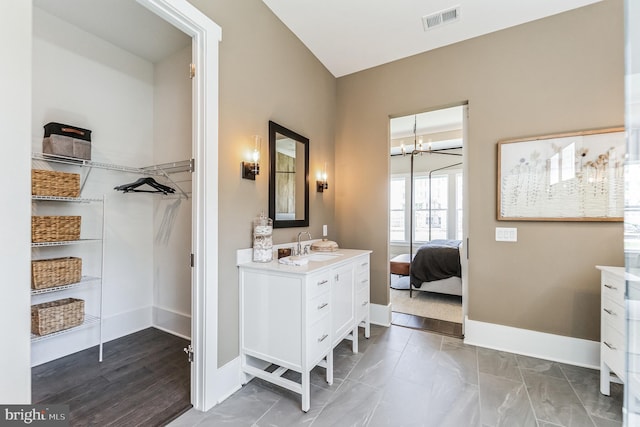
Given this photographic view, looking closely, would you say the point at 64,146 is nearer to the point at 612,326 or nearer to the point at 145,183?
the point at 145,183

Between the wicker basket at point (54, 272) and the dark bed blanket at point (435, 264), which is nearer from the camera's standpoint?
the wicker basket at point (54, 272)

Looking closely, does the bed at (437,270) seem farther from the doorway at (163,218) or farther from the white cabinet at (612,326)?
the doorway at (163,218)

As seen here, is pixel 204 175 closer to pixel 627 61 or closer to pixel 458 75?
pixel 627 61

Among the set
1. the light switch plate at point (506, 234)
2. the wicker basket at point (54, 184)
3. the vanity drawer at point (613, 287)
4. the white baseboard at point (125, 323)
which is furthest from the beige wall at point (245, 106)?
the vanity drawer at point (613, 287)

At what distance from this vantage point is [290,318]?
184 cm

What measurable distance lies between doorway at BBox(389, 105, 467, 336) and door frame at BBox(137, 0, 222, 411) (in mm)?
2169

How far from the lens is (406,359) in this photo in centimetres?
238

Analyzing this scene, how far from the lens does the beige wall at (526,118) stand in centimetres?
226

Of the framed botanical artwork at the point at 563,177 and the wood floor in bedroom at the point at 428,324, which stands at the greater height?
the framed botanical artwork at the point at 563,177

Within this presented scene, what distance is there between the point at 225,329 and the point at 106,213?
185 centimetres

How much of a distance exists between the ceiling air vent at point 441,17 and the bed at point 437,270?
112 inches

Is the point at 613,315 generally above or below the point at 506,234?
below

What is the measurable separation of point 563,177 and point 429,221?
4.06 metres

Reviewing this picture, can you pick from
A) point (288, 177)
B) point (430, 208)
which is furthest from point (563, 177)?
point (430, 208)
